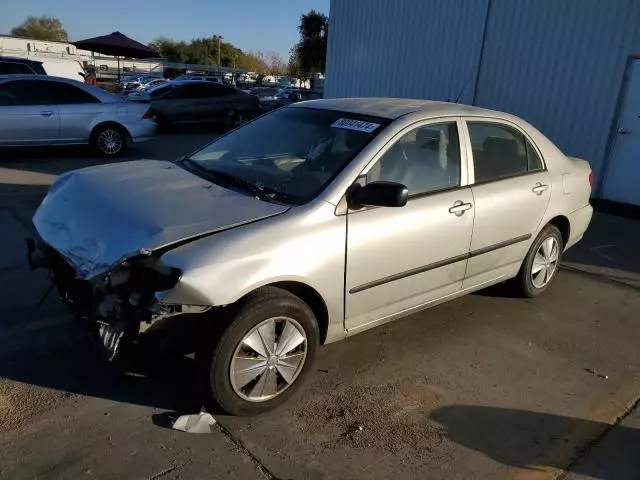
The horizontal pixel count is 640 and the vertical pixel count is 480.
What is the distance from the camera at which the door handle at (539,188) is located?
A: 14.0 feet

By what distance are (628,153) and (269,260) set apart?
7.63 m

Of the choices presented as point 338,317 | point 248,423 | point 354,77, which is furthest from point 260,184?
point 354,77

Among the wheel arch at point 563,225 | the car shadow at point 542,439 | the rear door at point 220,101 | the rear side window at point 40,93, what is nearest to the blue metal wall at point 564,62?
the wheel arch at point 563,225

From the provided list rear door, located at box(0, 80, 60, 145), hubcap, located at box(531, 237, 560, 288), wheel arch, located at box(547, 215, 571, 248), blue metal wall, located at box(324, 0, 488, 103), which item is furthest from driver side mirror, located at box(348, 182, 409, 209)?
rear door, located at box(0, 80, 60, 145)

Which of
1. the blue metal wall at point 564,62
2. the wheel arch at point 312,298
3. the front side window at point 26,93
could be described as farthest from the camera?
the front side window at point 26,93

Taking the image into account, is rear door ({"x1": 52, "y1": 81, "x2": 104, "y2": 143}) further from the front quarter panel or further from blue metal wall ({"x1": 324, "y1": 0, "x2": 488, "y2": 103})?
the front quarter panel

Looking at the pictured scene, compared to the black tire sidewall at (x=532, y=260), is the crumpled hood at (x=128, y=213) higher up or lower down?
higher up

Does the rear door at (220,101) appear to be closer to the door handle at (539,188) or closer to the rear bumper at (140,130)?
the rear bumper at (140,130)

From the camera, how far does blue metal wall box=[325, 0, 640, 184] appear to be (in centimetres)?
840

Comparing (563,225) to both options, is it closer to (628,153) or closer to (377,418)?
(377,418)

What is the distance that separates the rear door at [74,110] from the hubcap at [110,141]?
→ 0.27 meters

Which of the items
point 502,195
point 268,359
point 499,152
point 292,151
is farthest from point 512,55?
point 268,359

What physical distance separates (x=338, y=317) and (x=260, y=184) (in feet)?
3.07

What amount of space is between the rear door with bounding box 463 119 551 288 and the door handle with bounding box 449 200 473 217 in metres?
0.13
